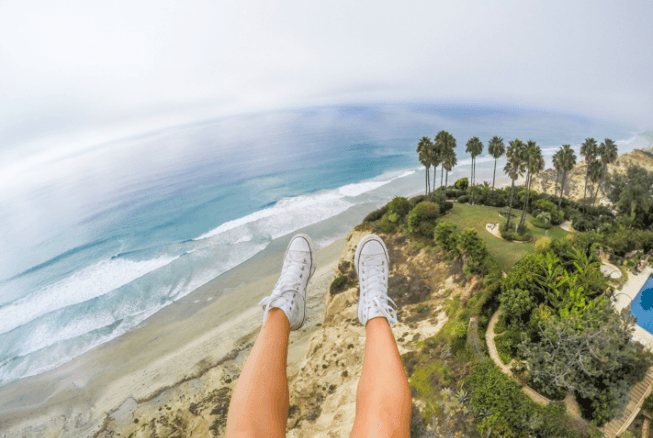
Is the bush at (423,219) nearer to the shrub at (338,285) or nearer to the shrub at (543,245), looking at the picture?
the shrub at (543,245)

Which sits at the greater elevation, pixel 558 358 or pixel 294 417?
pixel 558 358

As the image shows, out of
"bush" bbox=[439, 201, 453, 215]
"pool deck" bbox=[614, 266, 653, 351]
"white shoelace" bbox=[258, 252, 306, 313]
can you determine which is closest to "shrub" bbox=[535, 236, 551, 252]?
"pool deck" bbox=[614, 266, 653, 351]

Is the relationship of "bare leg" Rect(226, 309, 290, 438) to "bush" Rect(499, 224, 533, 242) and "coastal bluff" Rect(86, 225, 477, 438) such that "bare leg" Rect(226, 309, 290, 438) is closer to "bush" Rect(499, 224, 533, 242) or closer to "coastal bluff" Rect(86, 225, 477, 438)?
"coastal bluff" Rect(86, 225, 477, 438)

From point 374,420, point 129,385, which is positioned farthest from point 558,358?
point 129,385

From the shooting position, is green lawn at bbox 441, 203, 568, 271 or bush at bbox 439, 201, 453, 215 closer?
green lawn at bbox 441, 203, 568, 271

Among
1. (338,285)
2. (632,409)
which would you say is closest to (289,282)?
(338,285)

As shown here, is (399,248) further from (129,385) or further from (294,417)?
(129,385)

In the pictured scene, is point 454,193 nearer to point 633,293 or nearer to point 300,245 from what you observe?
point 633,293
